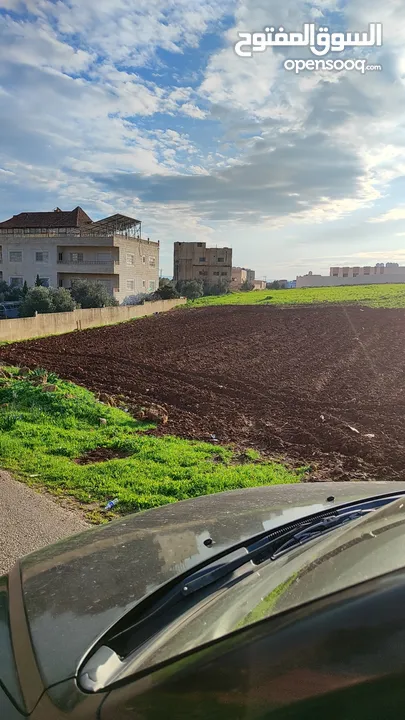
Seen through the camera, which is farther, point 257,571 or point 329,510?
point 329,510

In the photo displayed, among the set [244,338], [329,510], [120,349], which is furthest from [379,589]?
[244,338]

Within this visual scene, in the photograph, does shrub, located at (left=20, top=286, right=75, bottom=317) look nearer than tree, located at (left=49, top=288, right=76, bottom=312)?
Yes

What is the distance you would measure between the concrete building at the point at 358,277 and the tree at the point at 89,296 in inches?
2509

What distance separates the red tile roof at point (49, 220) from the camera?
55297mm

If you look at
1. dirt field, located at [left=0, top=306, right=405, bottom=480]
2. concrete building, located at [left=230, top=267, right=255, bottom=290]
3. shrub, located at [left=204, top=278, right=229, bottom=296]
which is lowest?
dirt field, located at [left=0, top=306, right=405, bottom=480]

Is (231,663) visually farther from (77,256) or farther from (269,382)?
(77,256)

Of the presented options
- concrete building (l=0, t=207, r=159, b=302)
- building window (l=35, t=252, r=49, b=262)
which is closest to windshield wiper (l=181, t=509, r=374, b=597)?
concrete building (l=0, t=207, r=159, b=302)

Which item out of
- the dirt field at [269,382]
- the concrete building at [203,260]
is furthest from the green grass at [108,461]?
the concrete building at [203,260]

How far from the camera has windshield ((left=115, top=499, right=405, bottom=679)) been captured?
1.24 m

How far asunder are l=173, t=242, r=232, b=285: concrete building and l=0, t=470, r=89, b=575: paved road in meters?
86.7

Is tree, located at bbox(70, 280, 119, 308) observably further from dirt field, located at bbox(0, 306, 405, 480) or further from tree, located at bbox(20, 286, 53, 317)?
dirt field, located at bbox(0, 306, 405, 480)

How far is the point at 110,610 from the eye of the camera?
61.1 inches

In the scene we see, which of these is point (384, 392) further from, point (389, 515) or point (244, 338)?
point (244, 338)

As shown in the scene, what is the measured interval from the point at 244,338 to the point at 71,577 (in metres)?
22.1
